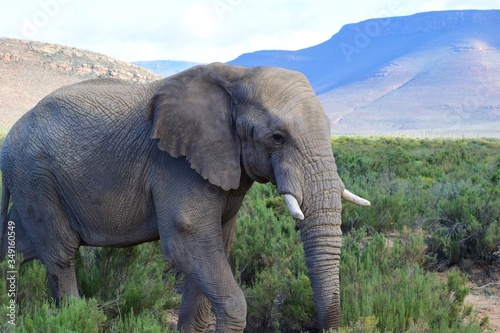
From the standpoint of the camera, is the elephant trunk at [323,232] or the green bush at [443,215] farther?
the green bush at [443,215]

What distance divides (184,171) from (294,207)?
874 millimetres

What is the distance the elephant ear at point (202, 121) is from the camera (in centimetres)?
423

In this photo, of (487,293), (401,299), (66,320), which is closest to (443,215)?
(487,293)

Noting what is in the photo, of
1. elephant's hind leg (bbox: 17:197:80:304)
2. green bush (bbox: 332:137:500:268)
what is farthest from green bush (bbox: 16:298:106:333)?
green bush (bbox: 332:137:500:268)

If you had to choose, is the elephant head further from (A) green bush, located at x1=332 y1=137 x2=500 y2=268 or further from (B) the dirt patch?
(A) green bush, located at x1=332 y1=137 x2=500 y2=268

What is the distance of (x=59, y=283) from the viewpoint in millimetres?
5078

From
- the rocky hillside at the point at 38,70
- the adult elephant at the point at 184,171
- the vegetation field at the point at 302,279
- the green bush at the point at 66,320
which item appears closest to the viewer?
the green bush at the point at 66,320

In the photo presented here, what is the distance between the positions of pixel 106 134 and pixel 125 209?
1.79 ft

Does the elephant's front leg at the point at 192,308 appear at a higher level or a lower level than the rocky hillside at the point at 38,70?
higher

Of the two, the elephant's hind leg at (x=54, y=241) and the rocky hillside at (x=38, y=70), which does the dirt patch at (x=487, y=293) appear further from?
the rocky hillside at (x=38, y=70)

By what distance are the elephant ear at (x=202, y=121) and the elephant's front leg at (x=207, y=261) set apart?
0.93 ft

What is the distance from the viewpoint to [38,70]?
3194 inches

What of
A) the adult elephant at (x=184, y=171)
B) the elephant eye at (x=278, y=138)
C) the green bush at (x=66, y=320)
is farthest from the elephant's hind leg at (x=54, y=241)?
the elephant eye at (x=278, y=138)

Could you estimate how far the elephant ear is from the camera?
4.23 m
